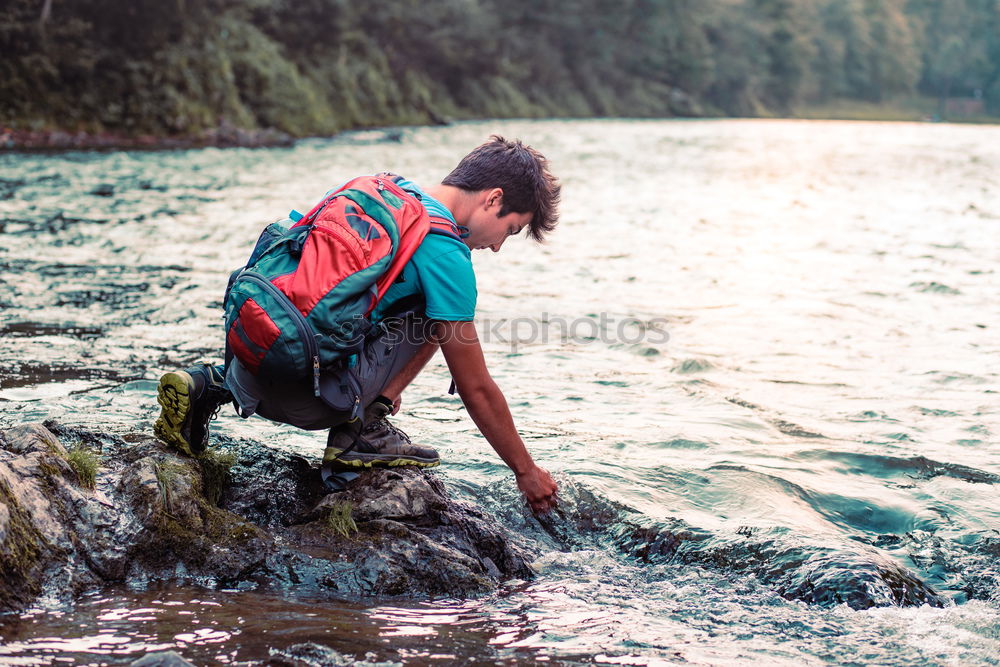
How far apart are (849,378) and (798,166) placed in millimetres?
22432

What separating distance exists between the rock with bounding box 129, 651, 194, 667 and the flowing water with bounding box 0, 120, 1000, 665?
10cm

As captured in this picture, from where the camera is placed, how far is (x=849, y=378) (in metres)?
6.94

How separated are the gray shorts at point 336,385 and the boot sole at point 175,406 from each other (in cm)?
16

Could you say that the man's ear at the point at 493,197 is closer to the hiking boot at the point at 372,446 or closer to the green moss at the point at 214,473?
the hiking boot at the point at 372,446

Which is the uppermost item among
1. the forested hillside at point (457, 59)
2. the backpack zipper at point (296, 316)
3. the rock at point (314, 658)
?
the forested hillside at point (457, 59)

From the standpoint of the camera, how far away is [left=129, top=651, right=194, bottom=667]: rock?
247cm

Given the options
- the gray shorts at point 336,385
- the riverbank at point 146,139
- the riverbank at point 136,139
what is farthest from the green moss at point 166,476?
the riverbank at point 136,139

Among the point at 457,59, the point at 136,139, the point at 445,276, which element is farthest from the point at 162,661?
the point at 457,59

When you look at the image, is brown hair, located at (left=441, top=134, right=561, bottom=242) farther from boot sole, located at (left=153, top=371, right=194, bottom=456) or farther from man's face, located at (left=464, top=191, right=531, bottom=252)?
boot sole, located at (left=153, top=371, right=194, bottom=456)

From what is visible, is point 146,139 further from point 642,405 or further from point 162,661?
point 162,661

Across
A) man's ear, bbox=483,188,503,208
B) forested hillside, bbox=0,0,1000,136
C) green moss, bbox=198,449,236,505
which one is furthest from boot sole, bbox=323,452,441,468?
forested hillside, bbox=0,0,1000,136

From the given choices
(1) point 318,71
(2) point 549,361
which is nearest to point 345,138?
(1) point 318,71

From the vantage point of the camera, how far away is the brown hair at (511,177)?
3627 millimetres

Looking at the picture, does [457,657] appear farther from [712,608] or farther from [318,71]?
[318,71]
